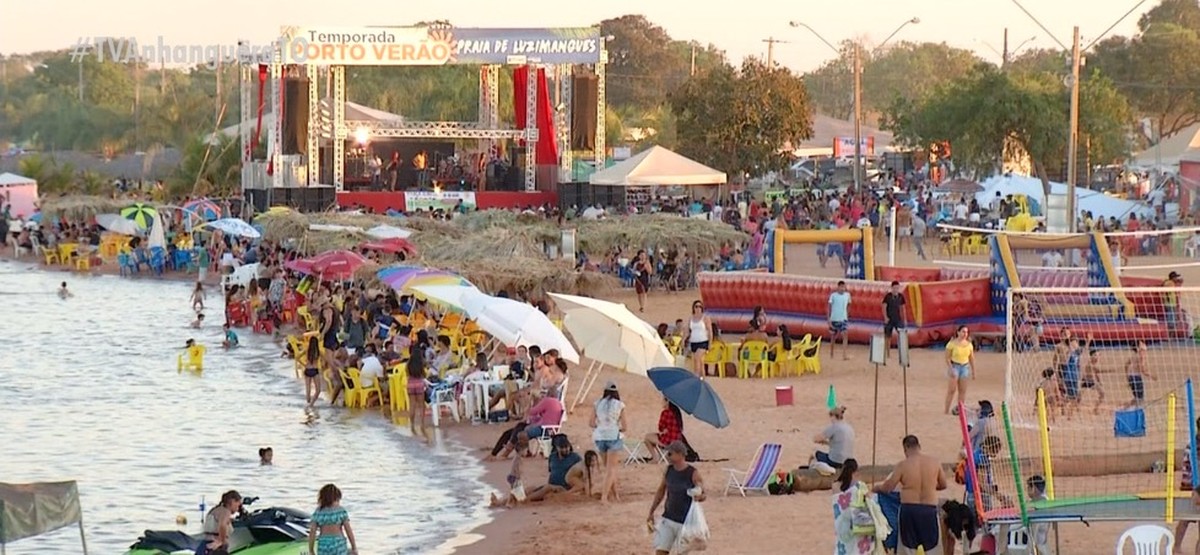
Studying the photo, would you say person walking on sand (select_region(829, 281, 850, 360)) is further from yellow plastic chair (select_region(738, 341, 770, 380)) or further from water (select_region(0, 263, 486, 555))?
water (select_region(0, 263, 486, 555))

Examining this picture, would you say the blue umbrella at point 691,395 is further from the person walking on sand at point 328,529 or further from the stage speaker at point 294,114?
the stage speaker at point 294,114

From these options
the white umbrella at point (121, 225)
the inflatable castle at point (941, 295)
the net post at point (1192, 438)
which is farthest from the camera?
the white umbrella at point (121, 225)

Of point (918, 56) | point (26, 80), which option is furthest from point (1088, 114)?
point (26, 80)

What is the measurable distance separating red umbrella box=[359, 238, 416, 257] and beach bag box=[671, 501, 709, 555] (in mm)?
23694

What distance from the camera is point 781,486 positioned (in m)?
17.4

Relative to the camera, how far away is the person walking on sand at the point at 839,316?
27.1m

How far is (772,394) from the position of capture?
2409 centimetres

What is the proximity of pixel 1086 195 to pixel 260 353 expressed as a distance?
81.6 ft

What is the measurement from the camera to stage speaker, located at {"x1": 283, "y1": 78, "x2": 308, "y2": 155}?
4869cm

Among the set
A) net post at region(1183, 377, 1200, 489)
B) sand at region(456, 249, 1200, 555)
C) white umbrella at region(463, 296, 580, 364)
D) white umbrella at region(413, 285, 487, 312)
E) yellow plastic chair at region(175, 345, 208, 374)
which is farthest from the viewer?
yellow plastic chair at region(175, 345, 208, 374)

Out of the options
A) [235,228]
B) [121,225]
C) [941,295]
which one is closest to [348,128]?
[121,225]

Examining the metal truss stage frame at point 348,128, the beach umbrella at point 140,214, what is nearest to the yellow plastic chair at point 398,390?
the beach umbrella at point 140,214

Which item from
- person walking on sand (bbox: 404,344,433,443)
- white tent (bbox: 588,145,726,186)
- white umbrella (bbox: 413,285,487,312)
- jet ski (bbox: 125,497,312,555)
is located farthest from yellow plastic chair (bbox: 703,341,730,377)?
white tent (bbox: 588,145,726,186)

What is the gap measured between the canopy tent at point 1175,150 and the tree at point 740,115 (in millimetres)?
11768
